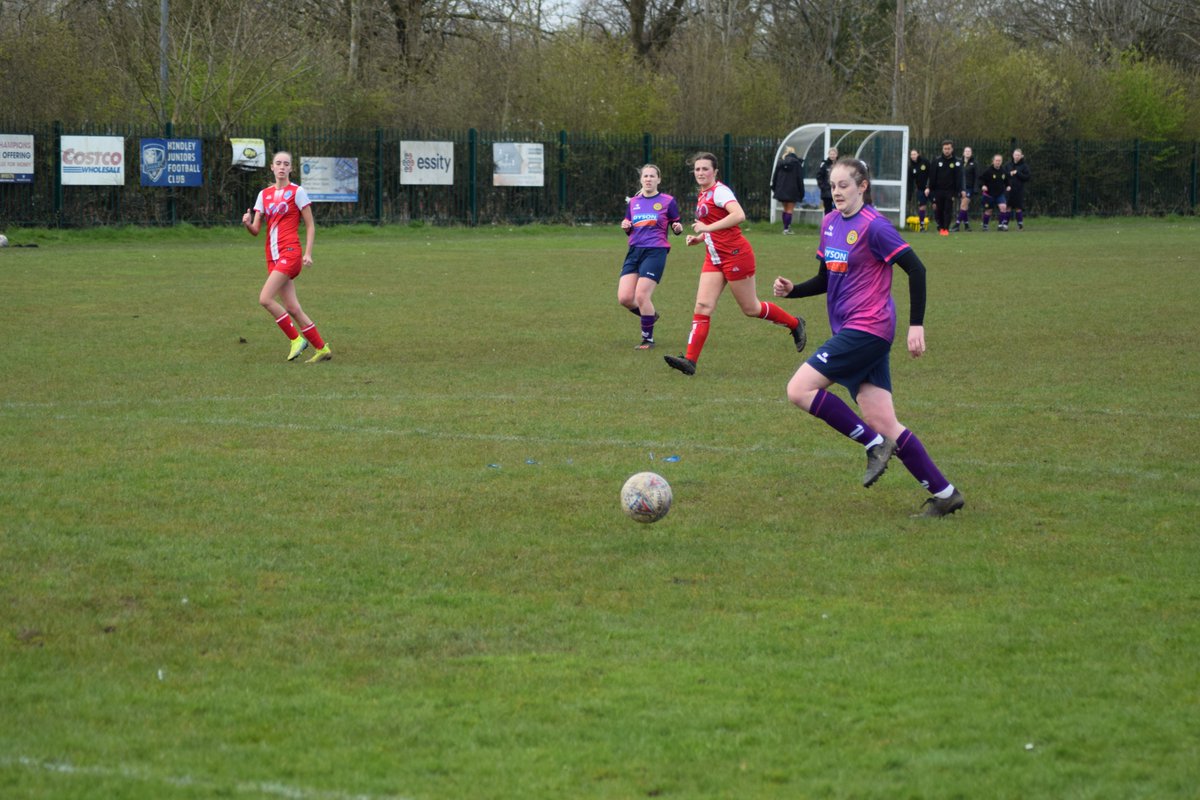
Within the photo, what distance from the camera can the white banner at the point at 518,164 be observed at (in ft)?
119

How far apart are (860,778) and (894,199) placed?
111ft

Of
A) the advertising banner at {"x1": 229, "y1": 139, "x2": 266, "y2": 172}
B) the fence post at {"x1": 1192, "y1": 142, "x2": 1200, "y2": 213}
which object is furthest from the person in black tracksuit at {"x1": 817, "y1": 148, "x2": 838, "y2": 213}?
the fence post at {"x1": 1192, "y1": 142, "x2": 1200, "y2": 213}

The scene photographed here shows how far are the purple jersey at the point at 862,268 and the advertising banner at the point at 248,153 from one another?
2662 cm

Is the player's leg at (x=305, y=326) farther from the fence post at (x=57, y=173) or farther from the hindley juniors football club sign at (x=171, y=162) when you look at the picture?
the hindley juniors football club sign at (x=171, y=162)

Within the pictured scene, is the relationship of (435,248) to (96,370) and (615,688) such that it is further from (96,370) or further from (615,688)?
(615,688)

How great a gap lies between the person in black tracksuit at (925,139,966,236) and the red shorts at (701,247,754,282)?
21469mm

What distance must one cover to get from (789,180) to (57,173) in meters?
16.5

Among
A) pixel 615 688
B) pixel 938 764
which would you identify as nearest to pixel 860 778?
pixel 938 764

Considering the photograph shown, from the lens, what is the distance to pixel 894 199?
121 feet

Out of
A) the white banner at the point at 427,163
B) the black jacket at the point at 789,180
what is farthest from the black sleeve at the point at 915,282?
the white banner at the point at 427,163

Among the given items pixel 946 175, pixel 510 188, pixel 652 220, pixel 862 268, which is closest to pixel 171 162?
pixel 510 188

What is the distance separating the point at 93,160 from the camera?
30891 mm

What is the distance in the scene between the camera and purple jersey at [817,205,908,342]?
773 cm

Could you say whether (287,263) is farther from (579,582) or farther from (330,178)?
(330,178)
